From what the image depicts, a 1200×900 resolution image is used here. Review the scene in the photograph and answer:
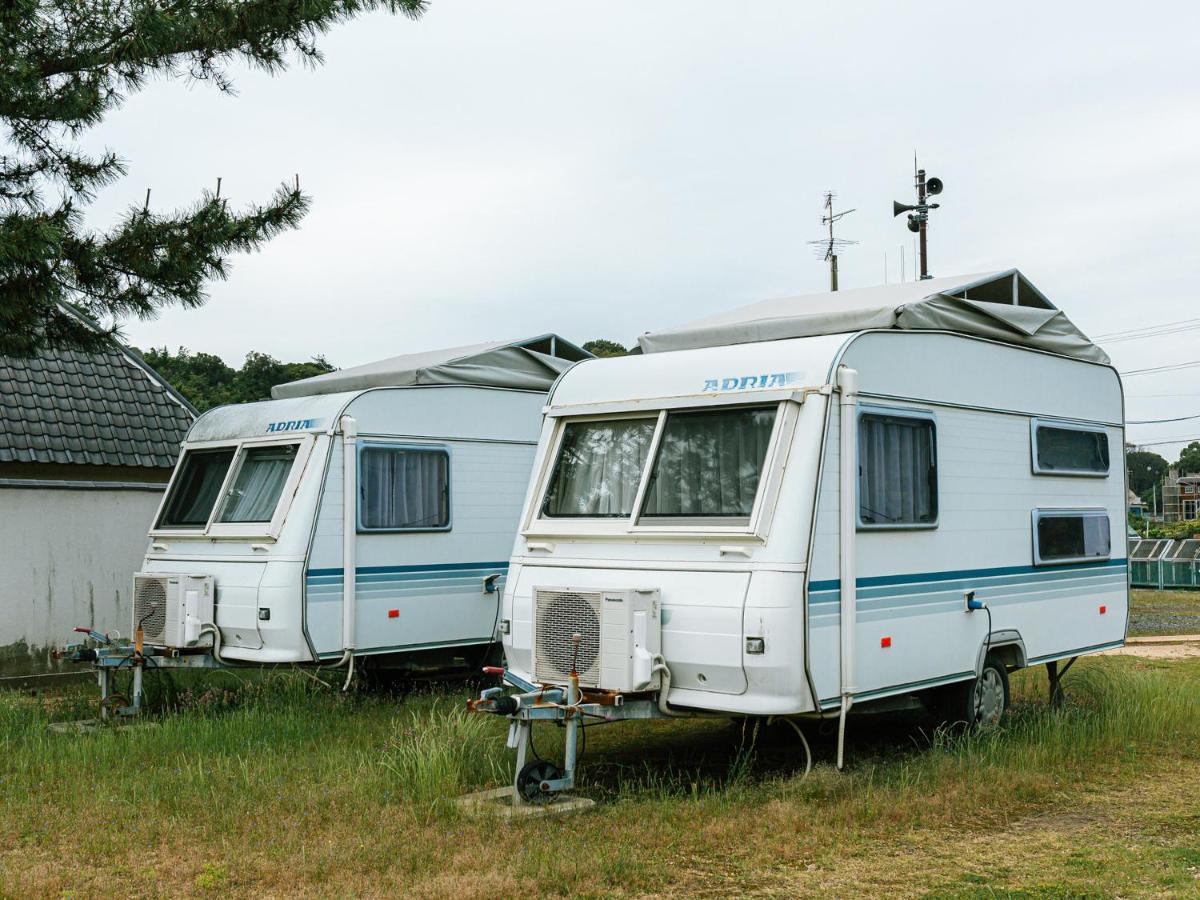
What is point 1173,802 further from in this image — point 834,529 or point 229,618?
point 229,618

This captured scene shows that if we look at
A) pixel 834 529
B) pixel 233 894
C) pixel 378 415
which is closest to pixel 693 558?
pixel 834 529

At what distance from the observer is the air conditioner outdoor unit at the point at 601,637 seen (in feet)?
22.6

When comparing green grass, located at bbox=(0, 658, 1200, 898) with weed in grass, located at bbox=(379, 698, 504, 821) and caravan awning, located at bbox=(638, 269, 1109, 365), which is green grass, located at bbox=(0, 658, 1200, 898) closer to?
weed in grass, located at bbox=(379, 698, 504, 821)

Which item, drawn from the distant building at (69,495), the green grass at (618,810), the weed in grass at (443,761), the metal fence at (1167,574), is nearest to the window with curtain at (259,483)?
the green grass at (618,810)

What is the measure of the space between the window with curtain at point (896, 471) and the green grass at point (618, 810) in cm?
143

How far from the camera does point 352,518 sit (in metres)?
9.88

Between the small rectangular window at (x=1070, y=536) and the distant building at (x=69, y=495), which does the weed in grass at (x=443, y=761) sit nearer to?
the small rectangular window at (x=1070, y=536)

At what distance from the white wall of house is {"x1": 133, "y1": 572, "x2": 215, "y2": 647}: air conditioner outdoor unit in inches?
125

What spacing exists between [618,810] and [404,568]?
13.4 ft

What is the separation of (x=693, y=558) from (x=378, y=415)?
4.03 m

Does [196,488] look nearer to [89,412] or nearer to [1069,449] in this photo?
[89,412]

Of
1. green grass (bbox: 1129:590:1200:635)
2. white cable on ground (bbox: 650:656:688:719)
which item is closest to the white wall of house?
white cable on ground (bbox: 650:656:688:719)

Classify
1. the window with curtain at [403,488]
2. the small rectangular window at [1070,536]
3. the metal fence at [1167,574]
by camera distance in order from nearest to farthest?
1. the small rectangular window at [1070,536]
2. the window with curtain at [403,488]
3. the metal fence at [1167,574]

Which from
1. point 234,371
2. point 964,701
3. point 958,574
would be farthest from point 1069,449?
point 234,371
